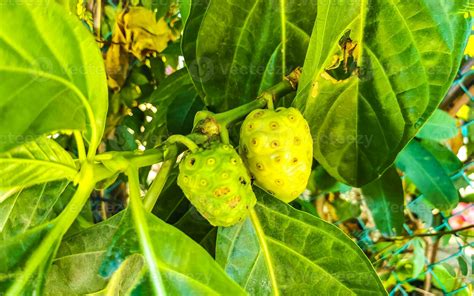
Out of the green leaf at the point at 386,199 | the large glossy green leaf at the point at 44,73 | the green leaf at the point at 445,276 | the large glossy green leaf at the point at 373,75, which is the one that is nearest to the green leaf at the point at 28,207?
the large glossy green leaf at the point at 44,73

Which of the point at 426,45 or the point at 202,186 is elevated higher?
the point at 426,45

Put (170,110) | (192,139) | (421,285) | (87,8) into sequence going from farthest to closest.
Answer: (421,285), (87,8), (170,110), (192,139)

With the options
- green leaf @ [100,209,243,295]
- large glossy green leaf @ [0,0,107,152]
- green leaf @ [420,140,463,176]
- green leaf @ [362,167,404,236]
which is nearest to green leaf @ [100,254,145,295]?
green leaf @ [100,209,243,295]

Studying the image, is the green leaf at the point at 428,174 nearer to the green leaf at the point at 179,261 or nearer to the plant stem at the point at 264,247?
the plant stem at the point at 264,247

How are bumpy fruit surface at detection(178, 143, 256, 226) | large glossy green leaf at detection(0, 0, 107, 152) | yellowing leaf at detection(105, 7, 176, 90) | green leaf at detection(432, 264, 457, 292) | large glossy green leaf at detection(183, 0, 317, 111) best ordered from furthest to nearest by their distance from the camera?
green leaf at detection(432, 264, 457, 292), yellowing leaf at detection(105, 7, 176, 90), large glossy green leaf at detection(183, 0, 317, 111), bumpy fruit surface at detection(178, 143, 256, 226), large glossy green leaf at detection(0, 0, 107, 152)

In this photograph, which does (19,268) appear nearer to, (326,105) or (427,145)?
(326,105)

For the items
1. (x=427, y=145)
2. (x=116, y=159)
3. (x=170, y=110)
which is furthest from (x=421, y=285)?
(x=116, y=159)

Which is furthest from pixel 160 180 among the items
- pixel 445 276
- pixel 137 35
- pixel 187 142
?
pixel 445 276

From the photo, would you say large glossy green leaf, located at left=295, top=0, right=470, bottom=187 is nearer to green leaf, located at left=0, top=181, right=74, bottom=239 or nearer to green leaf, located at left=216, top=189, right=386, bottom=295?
green leaf, located at left=216, top=189, right=386, bottom=295
